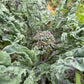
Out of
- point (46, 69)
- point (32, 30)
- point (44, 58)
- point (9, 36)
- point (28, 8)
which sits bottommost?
point (46, 69)

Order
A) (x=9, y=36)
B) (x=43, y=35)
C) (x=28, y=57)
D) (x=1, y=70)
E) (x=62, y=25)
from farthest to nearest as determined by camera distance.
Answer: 1. (x=62, y=25)
2. (x=9, y=36)
3. (x=43, y=35)
4. (x=28, y=57)
5. (x=1, y=70)

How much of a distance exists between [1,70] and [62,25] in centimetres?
82

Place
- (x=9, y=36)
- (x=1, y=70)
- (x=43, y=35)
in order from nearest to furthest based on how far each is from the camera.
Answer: (x=1, y=70), (x=43, y=35), (x=9, y=36)

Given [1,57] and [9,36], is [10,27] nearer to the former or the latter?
[9,36]

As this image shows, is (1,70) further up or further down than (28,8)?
further down

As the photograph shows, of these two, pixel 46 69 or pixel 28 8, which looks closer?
pixel 46 69

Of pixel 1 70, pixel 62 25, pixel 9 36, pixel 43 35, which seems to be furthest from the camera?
pixel 62 25

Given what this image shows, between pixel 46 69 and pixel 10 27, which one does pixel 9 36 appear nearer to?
pixel 10 27

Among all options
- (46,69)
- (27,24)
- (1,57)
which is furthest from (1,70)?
(27,24)

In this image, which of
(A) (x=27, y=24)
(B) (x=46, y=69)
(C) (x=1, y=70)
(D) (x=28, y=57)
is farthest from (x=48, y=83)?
(A) (x=27, y=24)

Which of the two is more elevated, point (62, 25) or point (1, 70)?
point (62, 25)

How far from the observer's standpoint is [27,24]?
1413 millimetres

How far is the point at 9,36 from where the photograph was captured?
1.22m

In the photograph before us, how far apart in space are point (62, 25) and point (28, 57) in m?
0.59
